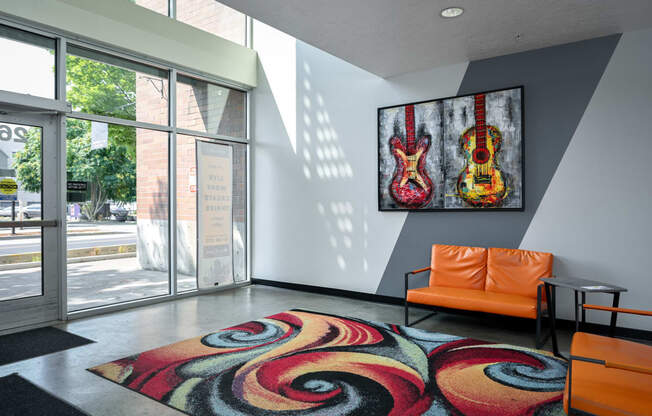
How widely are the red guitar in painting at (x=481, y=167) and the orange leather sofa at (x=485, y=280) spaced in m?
0.60

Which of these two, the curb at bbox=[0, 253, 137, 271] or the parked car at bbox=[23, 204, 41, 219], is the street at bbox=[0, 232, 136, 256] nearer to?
the curb at bbox=[0, 253, 137, 271]

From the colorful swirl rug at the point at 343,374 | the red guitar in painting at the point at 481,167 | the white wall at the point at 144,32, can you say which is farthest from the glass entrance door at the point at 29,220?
the red guitar in painting at the point at 481,167

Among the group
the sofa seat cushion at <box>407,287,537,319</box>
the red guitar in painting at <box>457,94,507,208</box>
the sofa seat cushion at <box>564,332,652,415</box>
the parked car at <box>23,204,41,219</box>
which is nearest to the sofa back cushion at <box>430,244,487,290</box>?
the sofa seat cushion at <box>407,287,537,319</box>

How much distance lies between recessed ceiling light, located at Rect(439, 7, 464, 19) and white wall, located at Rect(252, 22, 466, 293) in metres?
1.38

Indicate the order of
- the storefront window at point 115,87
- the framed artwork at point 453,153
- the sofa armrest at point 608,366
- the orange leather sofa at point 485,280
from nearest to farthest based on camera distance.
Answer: the sofa armrest at point 608,366
the orange leather sofa at point 485,280
the framed artwork at point 453,153
the storefront window at point 115,87

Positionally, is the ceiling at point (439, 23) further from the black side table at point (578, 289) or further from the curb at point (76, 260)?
the curb at point (76, 260)

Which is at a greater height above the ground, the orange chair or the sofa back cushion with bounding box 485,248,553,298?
the sofa back cushion with bounding box 485,248,553,298

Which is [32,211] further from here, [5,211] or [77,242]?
[77,242]

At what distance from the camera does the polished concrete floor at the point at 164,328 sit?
2.95 m

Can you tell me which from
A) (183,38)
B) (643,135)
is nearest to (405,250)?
(643,135)

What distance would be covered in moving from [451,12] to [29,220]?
4.74 metres

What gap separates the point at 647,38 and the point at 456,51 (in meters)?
1.79

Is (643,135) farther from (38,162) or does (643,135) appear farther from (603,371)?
(38,162)

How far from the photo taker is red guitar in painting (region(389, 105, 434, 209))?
537cm
